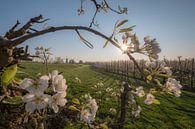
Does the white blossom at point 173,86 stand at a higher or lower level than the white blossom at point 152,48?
lower

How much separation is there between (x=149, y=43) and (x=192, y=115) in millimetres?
14935

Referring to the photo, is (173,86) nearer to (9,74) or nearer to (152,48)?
(152,48)

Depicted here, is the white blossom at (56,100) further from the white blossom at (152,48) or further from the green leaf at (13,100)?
the white blossom at (152,48)

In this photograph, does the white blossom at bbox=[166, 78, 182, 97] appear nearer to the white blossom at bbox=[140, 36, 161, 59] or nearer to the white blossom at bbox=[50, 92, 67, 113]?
the white blossom at bbox=[140, 36, 161, 59]

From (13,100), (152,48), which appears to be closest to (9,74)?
(13,100)

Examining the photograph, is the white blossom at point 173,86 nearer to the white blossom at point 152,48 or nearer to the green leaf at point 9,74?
the white blossom at point 152,48

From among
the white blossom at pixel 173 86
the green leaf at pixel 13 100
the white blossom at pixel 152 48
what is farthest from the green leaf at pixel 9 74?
the white blossom at pixel 173 86

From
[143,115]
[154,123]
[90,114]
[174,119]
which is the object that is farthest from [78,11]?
[174,119]

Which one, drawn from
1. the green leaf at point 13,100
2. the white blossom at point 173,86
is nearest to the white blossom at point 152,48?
the white blossom at point 173,86

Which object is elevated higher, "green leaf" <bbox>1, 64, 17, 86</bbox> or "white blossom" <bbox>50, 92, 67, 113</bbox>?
"green leaf" <bbox>1, 64, 17, 86</bbox>

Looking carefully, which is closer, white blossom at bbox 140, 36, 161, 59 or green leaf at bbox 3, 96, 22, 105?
green leaf at bbox 3, 96, 22, 105

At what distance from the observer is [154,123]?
37.6 feet

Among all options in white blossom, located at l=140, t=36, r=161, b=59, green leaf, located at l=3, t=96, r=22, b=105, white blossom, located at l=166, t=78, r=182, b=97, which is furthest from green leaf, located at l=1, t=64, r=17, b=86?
white blossom, located at l=166, t=78, r=182, b=97

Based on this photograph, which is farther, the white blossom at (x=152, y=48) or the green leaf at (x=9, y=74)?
the white blossom at (x=152, y=48)
